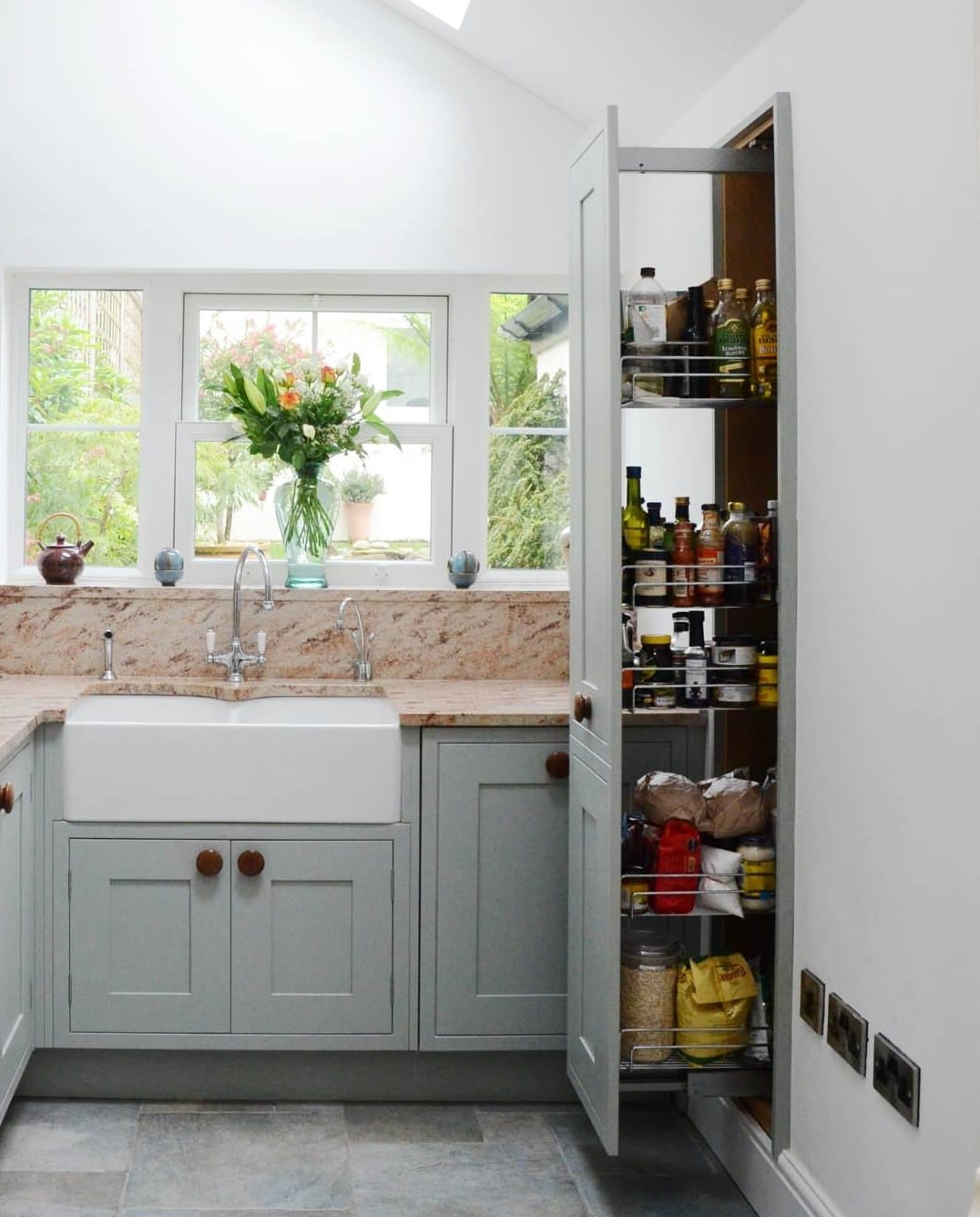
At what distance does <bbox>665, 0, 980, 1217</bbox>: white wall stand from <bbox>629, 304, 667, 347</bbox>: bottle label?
268 millimetres

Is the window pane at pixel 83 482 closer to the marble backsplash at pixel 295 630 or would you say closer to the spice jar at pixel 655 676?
the marble backsplash at pixel 295 630

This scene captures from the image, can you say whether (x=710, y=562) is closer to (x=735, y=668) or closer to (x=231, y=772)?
(x=735, y=668)

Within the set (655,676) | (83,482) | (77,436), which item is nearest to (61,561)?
(83,482)

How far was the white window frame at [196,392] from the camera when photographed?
382cm

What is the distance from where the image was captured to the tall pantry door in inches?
96.3

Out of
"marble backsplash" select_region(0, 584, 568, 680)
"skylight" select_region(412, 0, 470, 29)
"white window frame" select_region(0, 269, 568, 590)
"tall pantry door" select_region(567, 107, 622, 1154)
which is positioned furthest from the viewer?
"white window frame" select_region(0, 269, 568, 590)

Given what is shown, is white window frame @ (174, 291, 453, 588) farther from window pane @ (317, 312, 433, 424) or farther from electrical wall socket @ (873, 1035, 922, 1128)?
electrical wall socket @ (873, 1035, 922, 1128)

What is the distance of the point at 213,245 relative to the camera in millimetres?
3715

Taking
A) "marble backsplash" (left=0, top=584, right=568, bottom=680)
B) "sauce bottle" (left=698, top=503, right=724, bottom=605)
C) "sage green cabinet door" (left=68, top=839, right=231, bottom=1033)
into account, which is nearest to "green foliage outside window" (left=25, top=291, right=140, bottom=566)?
"marble backsplash" (left=0, top=584, right=568, bottom=680)

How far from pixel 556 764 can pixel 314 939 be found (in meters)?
0.67

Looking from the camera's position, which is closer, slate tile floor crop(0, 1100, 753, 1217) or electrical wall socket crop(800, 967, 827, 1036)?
electrical wall socket crop(800, 967, 827, 1036)

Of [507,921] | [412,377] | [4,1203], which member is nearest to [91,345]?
Answer: [412,377]

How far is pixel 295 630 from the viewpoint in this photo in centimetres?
369

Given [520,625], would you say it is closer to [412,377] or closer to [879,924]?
[412,377]
